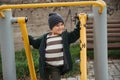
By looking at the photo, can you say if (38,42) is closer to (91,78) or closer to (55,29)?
(55,29)

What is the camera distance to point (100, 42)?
3785 millimetres

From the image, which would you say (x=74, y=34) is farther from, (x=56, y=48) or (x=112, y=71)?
(x=112, y=71)

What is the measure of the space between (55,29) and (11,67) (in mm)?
694

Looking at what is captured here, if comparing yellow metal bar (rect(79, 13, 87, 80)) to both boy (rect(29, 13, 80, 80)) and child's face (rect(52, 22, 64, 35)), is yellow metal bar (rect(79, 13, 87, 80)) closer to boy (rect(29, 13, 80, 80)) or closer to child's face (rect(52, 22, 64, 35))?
boy (rect(29, 13, 80, 80))

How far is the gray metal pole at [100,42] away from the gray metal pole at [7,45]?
3.16ft

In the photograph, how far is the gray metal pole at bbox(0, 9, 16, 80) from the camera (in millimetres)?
3873

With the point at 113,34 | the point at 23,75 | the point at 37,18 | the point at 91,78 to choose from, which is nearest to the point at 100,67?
the point at 91,78

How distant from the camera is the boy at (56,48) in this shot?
3732 mm

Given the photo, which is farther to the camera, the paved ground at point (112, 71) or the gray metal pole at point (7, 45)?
the paved ground at point (112, 71)

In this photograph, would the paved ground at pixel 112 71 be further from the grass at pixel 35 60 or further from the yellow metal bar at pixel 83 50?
the yellow metal bar at pixel 83 50

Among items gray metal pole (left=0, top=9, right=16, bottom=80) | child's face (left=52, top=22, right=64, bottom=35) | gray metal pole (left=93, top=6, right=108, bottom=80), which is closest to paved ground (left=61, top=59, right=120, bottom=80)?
gray metal pole (left=93, top=6, right=108, bottom=80)

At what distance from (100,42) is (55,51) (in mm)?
507

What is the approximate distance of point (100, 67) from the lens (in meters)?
3.84

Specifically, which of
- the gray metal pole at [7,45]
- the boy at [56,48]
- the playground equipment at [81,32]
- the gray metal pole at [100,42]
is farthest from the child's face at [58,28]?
the gray metal pole at [7,45]
